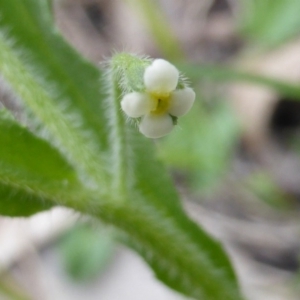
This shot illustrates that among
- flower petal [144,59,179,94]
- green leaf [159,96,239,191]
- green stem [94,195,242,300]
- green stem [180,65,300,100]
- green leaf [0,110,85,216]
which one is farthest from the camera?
green leaf [159,96,239,191]

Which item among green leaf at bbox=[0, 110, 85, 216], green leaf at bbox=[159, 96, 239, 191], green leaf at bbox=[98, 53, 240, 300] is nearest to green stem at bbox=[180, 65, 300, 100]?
green leaf at bbox=[159, 96, 239, 191]

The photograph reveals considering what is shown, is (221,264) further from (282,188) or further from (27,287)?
(27,287)

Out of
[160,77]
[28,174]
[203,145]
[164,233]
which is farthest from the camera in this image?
[203,145]

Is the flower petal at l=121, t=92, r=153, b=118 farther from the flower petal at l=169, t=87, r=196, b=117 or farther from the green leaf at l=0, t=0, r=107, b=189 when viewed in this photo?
the green leaf at l=0, t=0, r=107, b=189

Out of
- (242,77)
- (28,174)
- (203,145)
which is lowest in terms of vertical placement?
(28,174)

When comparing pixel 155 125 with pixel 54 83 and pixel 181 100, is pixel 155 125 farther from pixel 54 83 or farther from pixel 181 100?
pixel 54 83

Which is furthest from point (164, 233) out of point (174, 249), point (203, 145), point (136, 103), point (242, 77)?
point (203, 145)
